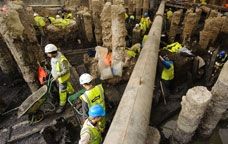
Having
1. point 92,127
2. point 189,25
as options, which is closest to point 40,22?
point 189,25

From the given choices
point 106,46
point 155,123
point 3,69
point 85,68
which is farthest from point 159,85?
point 3,69

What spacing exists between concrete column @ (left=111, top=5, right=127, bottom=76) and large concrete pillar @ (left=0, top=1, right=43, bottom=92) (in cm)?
226

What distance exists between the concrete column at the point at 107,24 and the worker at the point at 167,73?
177 centimetres

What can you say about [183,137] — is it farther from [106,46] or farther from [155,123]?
[106,46]

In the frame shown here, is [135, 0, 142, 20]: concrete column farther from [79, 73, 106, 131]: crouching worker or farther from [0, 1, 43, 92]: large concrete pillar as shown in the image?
[79, 73, 106, 131]: crouching worker

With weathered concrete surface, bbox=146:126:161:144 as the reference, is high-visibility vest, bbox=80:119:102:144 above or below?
above

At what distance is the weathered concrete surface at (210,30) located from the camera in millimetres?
7863

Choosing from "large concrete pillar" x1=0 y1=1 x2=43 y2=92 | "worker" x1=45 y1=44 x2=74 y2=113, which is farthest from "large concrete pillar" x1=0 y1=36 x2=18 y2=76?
"worker" x1=45 y1=44 x2=74 y2=113

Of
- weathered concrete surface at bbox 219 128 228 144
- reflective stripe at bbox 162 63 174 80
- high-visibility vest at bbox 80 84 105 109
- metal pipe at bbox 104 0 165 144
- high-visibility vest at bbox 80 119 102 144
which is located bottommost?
weathered concrete surface at bbox 219 128 228 144

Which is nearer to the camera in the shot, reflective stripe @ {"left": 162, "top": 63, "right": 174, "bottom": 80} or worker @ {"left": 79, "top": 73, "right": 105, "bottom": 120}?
worker @ {"left": 79, "top": 73, "right": 105, "bottom": 120}

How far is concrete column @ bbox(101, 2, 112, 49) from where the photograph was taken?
5.96 m

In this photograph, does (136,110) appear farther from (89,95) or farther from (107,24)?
(107,24)

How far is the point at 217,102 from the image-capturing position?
165 inches

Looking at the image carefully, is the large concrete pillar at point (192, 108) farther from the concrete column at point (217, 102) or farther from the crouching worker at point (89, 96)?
the crouching worker at point (89, 96)
